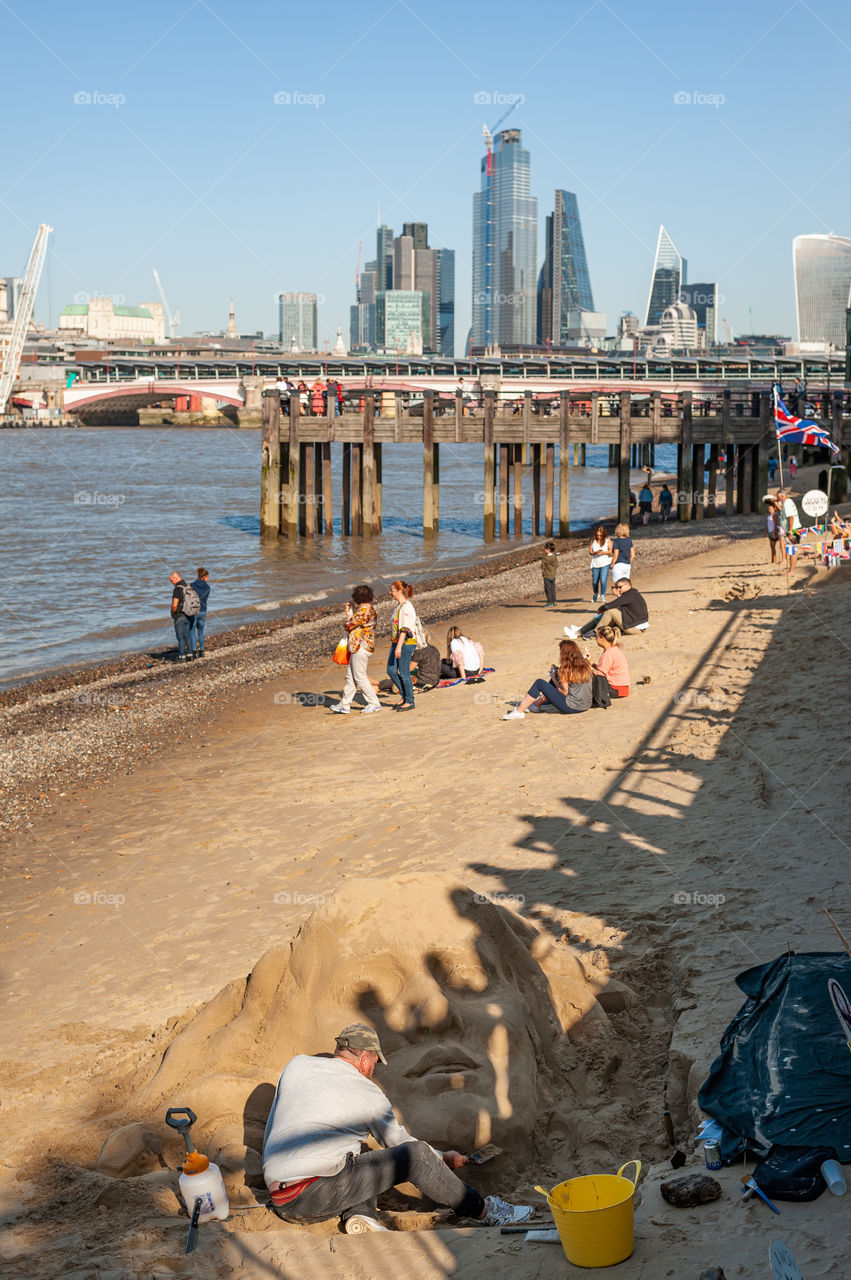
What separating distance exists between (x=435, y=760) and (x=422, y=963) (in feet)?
19.1

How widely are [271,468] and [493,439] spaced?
717cm

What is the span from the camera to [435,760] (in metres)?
11.8

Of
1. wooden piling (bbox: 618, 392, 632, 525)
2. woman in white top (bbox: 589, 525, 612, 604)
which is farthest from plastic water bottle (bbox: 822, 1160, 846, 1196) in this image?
wooden piling (bbox: 618, 392, 632, 525)

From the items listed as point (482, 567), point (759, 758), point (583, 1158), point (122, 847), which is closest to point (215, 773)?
point (122, 847)

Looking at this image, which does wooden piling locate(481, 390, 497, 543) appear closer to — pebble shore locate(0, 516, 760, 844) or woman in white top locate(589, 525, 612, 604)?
pebble shore locate(0, 516, 760, 844)

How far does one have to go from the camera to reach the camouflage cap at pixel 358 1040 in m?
5.11

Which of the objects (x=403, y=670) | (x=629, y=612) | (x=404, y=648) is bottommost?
(x=403, y=670)

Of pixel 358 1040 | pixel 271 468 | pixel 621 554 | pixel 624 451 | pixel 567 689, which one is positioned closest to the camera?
pixel 358 1040

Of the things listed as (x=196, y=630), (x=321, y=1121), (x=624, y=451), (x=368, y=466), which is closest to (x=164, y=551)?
(x=368, y=466)

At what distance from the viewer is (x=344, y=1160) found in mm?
4805

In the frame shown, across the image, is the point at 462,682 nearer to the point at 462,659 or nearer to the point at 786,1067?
the point at 462,659

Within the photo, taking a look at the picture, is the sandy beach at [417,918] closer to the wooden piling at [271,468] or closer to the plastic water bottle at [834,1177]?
the plastic water bottle at [834,1177]

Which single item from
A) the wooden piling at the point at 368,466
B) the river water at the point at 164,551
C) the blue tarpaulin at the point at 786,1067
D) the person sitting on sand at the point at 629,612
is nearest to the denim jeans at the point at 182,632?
the river water at the point at 164,551

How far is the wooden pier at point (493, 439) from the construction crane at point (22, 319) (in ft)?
362
